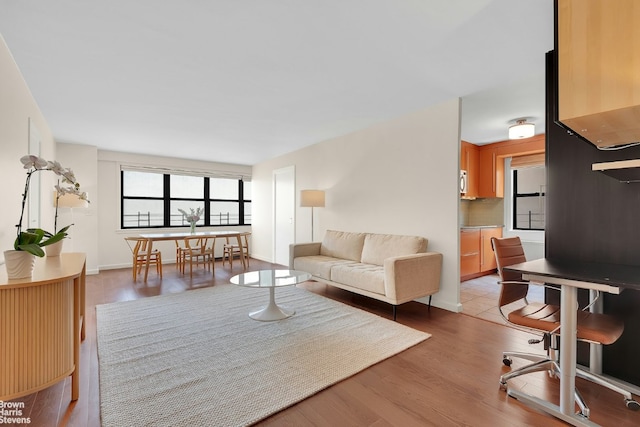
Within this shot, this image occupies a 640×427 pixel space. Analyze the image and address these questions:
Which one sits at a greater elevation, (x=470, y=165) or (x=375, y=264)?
(x=470, y=165)

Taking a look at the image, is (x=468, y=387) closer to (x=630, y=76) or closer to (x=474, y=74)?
(x=630, y=76)

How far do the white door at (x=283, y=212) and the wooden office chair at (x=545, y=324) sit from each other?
14.5 ft

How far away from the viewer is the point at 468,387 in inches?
74.7

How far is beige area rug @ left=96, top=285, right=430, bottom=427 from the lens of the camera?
169 cm

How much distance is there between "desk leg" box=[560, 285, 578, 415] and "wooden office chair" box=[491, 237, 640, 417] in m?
0.10

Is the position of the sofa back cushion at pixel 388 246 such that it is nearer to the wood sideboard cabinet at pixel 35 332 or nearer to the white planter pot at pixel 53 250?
the wood sideboard cabinet at pixel 35 332

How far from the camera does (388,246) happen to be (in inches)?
152

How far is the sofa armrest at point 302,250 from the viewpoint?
465 centimetres

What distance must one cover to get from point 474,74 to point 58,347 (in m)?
3.68

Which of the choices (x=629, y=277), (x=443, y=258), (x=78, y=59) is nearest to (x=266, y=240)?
(x=443, y=258)

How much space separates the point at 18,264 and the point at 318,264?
3.08 metres

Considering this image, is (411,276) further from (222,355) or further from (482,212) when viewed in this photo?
(482,212)

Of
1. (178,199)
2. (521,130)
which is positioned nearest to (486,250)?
(521,130)

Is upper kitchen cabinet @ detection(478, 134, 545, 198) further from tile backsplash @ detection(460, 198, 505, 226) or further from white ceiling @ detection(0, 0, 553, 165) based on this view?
white ceiling @ detection(0, 0, 553, 165)
